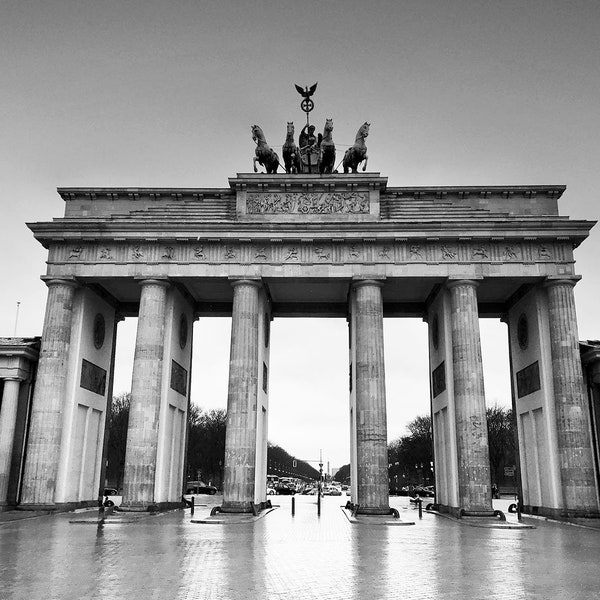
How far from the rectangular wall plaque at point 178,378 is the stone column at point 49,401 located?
5939 mm

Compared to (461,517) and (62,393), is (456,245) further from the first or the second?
Result: (62,393)

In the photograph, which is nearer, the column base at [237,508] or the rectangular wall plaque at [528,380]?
the column base at [237,508]

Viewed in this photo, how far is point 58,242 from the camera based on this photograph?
35.3 m

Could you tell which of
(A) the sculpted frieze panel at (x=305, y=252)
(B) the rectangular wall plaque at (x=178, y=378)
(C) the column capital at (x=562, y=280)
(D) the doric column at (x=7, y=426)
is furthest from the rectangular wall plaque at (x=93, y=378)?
(C) the column capital at (x=562, y=280)

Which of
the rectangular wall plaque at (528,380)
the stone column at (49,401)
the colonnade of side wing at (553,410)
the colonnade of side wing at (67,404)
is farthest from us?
the rectangular wall plaque at (528,380)

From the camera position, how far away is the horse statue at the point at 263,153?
36875 mm

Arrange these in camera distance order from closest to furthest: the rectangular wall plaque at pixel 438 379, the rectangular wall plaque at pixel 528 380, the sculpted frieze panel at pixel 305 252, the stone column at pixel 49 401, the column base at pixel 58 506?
the column base at pixel 58 506 < the stone column at pixel 49 401 < the sculpted frieze panel at pixel 305 252 < the rectangular wall plaque at pixel 528 380 < the rectangular wall plaque at pixel 438 379

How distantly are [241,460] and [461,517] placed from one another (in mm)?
11221

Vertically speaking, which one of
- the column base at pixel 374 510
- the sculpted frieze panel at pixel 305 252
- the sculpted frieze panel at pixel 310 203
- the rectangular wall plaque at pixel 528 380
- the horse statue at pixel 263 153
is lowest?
the column base at pixel 374 510

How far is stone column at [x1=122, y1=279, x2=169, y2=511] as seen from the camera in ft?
105

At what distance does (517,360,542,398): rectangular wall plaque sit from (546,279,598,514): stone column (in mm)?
1932

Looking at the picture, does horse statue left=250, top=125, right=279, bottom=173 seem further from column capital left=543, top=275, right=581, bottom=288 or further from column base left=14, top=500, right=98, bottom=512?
column base left=14, top=500, right=98, bottom=512

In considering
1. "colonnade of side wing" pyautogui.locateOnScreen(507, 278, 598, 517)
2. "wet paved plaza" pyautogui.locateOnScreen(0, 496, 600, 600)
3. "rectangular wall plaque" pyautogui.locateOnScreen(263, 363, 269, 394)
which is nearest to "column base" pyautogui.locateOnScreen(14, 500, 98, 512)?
"wet paved plaza" pyautogui.locateOnScreen(0, 496, 600, 600)

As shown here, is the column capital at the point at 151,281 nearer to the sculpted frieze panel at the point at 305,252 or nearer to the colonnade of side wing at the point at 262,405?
the colonnade of side wing at the point at 262,405
